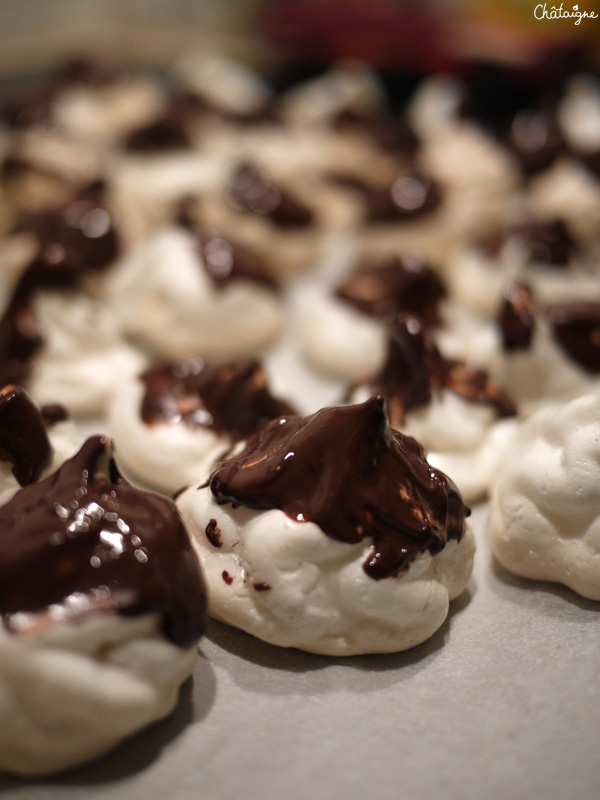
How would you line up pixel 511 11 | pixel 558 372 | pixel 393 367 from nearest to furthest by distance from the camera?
pixel 393 367
pixel 558 372
pixel 511 11

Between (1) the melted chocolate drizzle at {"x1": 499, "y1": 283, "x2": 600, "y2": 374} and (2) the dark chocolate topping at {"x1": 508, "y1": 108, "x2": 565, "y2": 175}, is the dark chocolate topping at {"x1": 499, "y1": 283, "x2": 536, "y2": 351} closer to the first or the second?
(1) the melted chocolate drizzle at {"x1": 499, "y1": 283, "x2": 600, "y2": 374}

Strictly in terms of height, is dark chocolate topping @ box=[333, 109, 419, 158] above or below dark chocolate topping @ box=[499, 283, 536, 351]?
below

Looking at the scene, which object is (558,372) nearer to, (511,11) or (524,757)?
(524,757)

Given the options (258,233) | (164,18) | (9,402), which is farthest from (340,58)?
(9,402)

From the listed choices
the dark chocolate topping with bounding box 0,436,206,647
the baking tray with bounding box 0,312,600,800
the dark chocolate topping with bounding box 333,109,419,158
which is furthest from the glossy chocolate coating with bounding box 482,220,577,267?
the dark chocolate topping with bounding box 0,436,206,647

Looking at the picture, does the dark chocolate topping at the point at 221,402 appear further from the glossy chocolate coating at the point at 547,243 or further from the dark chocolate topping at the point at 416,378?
the glossy chocolate coating at the point at 547,243

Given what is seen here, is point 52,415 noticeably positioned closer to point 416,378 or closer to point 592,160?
point 416,378

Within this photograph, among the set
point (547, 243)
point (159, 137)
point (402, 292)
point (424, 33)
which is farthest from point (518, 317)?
point (424, 33)

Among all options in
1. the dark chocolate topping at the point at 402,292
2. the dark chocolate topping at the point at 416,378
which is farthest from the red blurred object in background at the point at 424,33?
the dark chocolate topping at the point at 416,378
